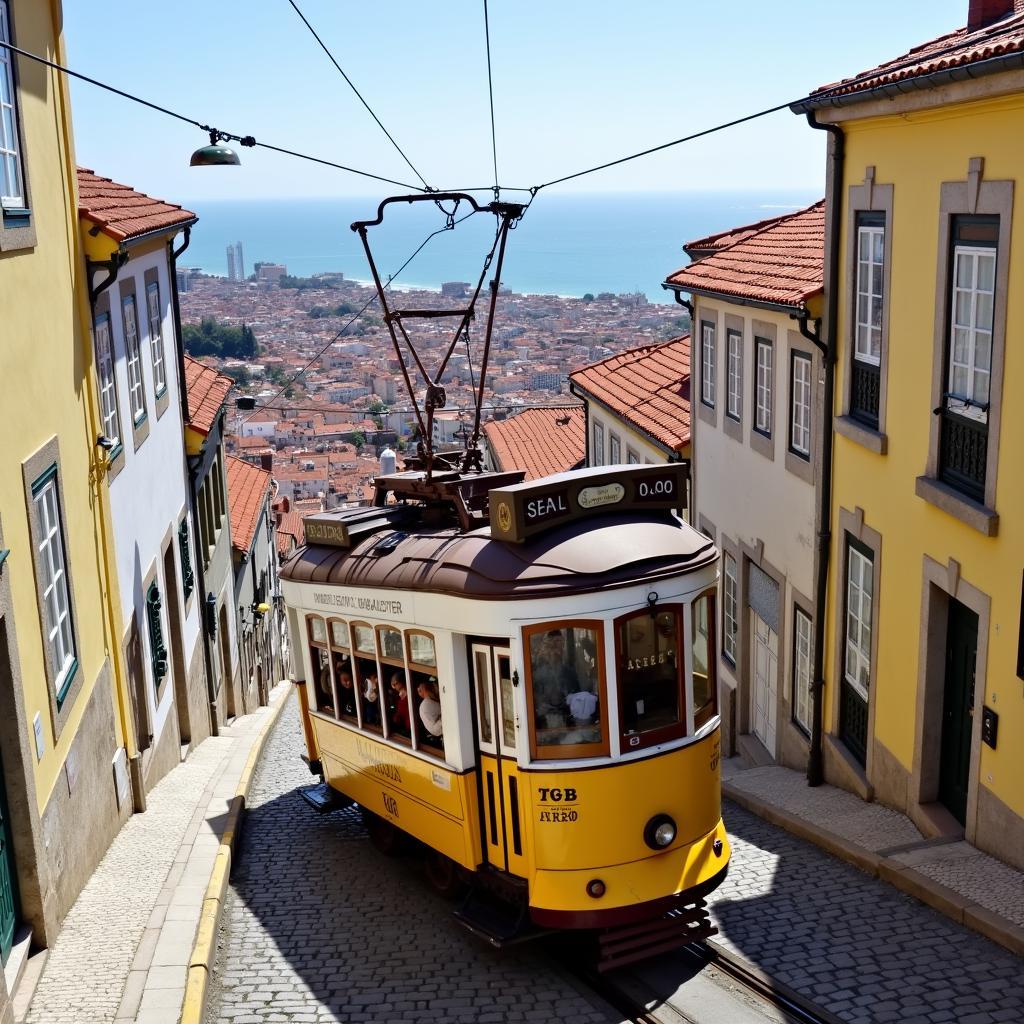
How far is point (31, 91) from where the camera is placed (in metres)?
9.95

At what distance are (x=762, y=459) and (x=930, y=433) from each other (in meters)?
4.60

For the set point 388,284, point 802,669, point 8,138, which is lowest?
point 802,669

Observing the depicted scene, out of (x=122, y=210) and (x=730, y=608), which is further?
(x=730, y=608)

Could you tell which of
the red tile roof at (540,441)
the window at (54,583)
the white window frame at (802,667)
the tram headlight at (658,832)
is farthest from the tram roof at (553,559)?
the red tile roof at (540,441)

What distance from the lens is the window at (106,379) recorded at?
12250mm

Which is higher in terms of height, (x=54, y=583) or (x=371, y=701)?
(x=54, y=583)

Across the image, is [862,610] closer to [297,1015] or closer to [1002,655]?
[1002,655]

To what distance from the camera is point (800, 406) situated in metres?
13.5

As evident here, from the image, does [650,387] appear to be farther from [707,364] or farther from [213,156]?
[213,156]

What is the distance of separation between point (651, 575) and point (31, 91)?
5986 millimetres

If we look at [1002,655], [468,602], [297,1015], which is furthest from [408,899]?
[1002,655]

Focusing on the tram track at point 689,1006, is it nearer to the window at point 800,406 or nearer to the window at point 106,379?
the window at point 800,406

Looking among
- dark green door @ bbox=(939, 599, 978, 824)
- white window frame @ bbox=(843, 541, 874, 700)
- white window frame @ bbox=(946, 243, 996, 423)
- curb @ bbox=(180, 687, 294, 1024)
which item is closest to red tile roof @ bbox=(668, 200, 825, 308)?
white window frame @ bbox=(843, 541, 874, 700)

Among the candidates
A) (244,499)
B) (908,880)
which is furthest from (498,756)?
(244,499)
